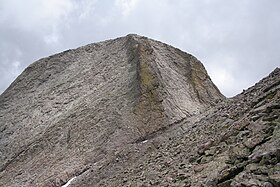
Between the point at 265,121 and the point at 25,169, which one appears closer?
the point at 265,121

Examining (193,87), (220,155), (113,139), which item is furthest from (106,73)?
(220,155)

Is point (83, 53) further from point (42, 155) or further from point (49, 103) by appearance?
point (42, 155)

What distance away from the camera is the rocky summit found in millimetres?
12422

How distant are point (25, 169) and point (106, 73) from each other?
10.4 m

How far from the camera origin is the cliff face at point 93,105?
83.6ft

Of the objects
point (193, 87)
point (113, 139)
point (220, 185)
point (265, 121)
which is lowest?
point (220, 185)

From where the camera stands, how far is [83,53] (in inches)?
1526

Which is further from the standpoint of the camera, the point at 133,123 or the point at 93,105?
the point at 93,105

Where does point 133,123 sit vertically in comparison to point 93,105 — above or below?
below

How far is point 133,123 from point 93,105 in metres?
4.79

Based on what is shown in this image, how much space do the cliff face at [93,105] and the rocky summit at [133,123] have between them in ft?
0.30

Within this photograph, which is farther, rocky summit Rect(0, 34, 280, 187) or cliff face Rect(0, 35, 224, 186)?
cliff face Rect(0, 35, 224, 186)

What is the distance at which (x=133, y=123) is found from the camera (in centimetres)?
2603

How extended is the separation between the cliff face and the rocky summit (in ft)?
0.30
